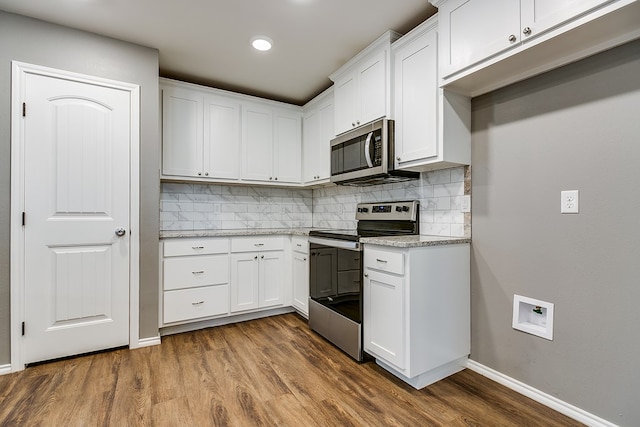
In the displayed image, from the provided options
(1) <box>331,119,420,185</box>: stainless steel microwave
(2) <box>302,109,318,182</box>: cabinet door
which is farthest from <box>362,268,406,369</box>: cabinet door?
(2) <box>302,109,318,182</box>: cabinet door

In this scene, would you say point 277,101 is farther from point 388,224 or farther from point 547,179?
point 547,179

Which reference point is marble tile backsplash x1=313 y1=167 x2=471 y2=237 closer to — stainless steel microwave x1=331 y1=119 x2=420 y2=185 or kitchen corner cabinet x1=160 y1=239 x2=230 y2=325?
stainless steel microwave x1=331 y1=119 x2=420 y2=185

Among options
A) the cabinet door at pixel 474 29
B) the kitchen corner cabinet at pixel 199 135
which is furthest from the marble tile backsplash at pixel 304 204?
the cabinet door at pixel 474 29

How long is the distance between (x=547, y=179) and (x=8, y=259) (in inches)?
136

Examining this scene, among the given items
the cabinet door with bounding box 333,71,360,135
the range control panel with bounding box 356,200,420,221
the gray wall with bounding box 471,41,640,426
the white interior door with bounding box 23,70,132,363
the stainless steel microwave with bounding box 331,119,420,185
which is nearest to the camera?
the gray wall with bounding box 471,41,640,426

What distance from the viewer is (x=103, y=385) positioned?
6.35ft

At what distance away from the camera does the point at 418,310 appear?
188 cm

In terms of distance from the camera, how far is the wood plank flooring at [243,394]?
5.29ft

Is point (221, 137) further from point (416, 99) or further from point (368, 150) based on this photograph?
point (416, 99)

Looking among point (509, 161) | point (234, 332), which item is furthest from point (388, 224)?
point (234, 332)

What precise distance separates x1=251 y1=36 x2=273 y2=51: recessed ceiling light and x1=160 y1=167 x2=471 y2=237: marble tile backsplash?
1.53 metres

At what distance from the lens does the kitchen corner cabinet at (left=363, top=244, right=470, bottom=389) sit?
6.13ft

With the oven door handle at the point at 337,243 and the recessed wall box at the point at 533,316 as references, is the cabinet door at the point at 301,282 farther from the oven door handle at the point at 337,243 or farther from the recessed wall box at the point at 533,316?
the recessed wall box at the point at 533,316

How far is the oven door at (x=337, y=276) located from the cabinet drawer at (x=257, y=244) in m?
0.52
